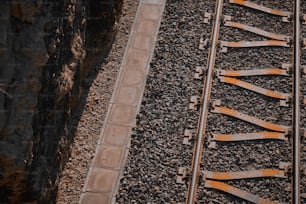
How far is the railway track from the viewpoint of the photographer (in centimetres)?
905

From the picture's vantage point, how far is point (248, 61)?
1081 centimetres

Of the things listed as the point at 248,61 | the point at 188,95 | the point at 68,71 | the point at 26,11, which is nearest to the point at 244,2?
the point at 248,61

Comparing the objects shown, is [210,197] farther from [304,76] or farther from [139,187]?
[304,76]

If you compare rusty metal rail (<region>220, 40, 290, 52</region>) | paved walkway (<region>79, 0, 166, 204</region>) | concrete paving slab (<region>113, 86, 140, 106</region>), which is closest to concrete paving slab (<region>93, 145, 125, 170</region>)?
paved walkway (<region>79, 0, 166, 204</region>)

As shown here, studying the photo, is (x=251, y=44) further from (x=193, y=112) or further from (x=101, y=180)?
(x=101, y=180)

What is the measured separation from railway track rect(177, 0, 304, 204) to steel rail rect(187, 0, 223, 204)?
18 millimetres

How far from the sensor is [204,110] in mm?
9961

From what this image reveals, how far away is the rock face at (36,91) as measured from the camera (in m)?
6.95

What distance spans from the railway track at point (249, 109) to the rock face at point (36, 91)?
8.11 feet

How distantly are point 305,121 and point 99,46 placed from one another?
4.62 m

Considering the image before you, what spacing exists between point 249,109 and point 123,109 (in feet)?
8.45

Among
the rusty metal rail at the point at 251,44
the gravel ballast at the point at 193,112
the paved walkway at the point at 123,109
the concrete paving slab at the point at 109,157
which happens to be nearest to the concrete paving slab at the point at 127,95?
the paved walkway at the point at 123,109

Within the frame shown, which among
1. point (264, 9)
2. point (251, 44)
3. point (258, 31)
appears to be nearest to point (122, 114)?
point (251, 44)

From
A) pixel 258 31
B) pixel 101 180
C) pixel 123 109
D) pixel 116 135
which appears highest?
pixel 258 31
